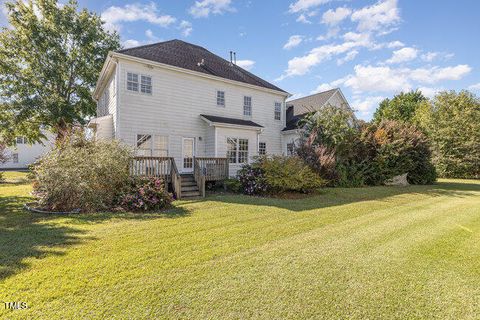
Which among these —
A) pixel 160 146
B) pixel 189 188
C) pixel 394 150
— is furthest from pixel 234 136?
pixel 394 150

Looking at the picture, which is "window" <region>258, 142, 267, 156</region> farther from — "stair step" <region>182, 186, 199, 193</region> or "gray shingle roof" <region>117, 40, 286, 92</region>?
"stair step" <region>182, 186, 199, 193</region>

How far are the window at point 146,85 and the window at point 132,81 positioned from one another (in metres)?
0.30

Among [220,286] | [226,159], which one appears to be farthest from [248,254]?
[226,159]

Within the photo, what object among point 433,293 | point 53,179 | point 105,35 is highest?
point 105,35

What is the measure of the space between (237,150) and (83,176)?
8760mm

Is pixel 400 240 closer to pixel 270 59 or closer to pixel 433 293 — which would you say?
pixel 433 293

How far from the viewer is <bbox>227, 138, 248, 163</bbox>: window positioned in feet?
49.3

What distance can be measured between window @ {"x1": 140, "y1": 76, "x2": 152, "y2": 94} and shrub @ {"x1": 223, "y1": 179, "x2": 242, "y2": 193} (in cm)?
621

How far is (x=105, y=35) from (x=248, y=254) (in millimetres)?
26958

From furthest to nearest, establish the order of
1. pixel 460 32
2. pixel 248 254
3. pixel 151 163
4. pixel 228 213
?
pixel 460 32
pixel 151 163
pixel 228 213
pixel 248 254

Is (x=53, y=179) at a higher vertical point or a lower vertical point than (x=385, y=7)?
lower

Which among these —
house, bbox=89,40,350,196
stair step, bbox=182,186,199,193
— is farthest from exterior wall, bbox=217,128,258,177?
stair step, bbox=182,186,199,193

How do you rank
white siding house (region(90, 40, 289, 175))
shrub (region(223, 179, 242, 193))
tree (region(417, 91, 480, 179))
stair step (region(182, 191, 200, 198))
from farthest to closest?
1. tree (region(417, 91, 480, 179))
2. white siding house (region(90, 40, 289, 175))
3. shrub (region(223, 179, 242, 193))
4. stair step (region(182, 191, 200, 198))

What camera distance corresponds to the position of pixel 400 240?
17.4 ft
